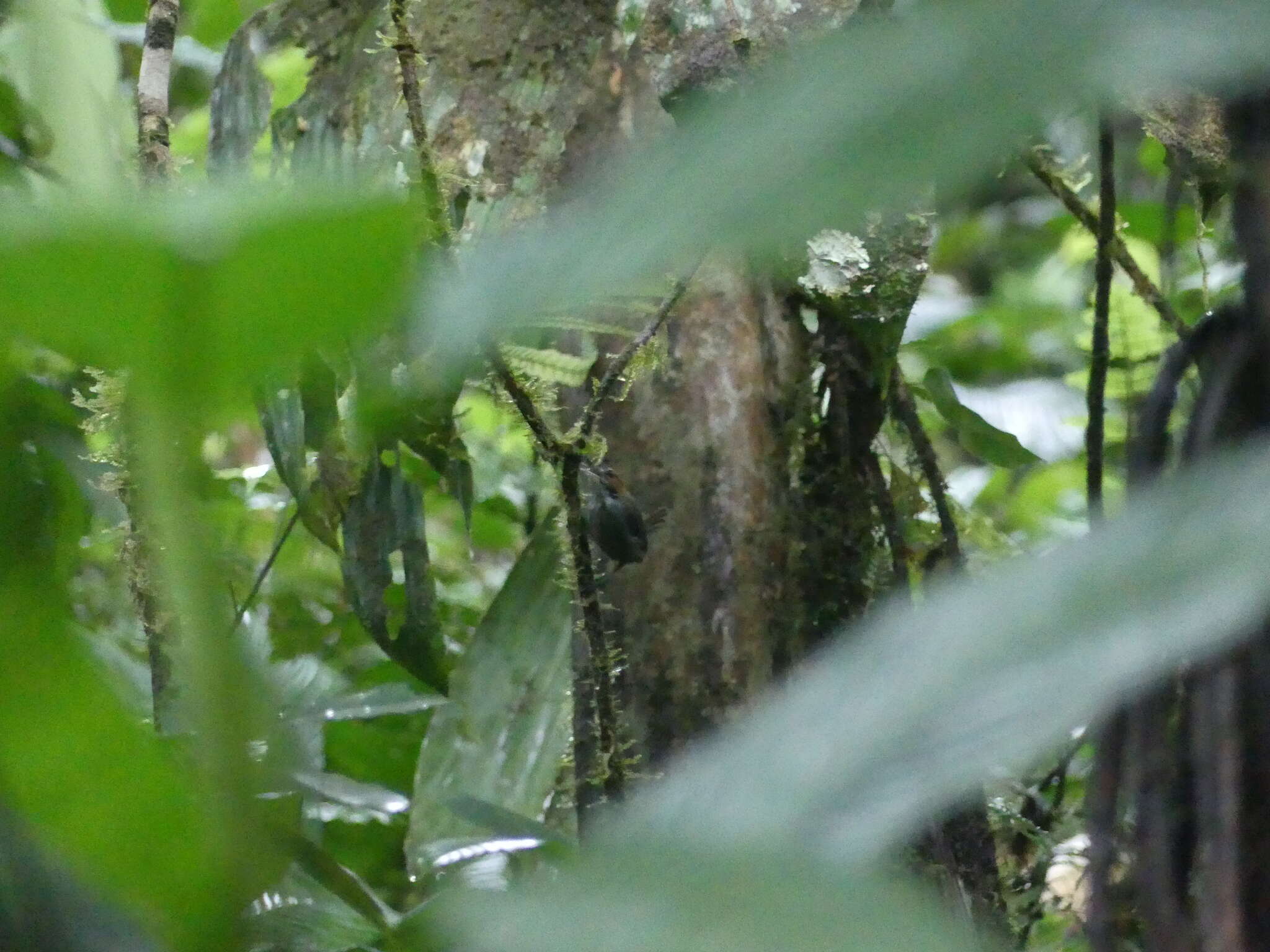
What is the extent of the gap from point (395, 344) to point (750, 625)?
0.46m

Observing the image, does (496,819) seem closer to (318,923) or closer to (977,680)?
(318,923)

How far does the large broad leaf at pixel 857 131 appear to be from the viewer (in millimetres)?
Answer: 205

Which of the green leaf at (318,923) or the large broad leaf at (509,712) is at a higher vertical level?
the green leaf at (318,923)

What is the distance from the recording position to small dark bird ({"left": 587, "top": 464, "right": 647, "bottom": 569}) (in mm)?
951

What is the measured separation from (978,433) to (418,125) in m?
0.67

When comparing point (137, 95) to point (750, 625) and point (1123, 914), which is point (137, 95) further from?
point (1123, 914)

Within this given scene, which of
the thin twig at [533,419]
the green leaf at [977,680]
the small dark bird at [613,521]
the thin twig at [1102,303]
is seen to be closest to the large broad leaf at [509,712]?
the small dark bird at [613,521]

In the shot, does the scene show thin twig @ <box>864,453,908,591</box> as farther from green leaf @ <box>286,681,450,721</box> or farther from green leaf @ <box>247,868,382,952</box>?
green leaf @ <box>247,868,382,952</box>

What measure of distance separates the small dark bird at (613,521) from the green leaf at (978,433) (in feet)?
1.38

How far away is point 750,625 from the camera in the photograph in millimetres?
1137

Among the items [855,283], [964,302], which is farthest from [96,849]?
[964,302]

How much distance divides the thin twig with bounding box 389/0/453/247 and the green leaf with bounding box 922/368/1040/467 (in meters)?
0.58

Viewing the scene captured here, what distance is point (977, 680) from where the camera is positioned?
0.80 ft

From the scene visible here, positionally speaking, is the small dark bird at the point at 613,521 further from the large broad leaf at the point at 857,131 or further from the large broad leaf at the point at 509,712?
the large broad leaf at the point at 857,131
